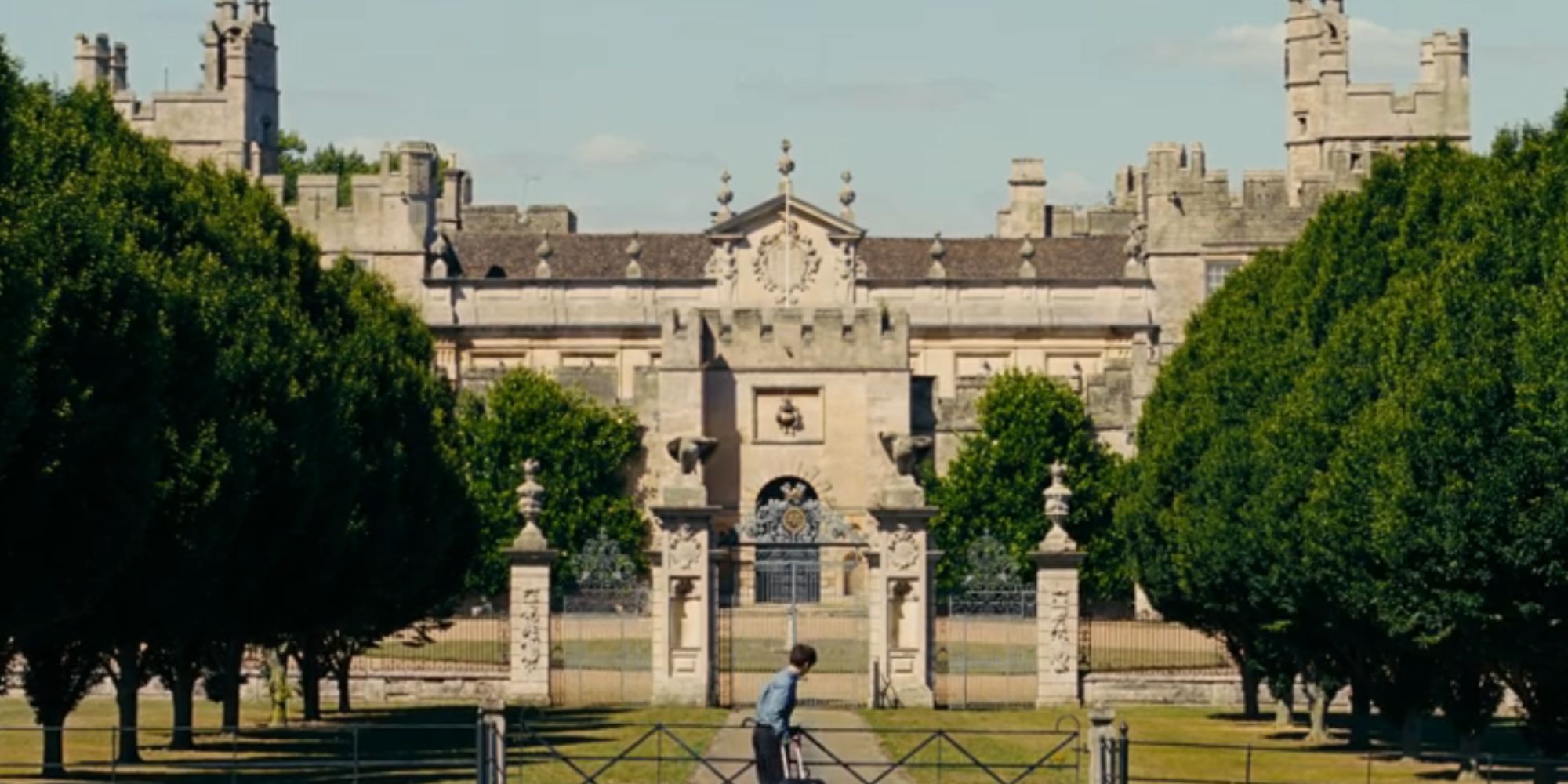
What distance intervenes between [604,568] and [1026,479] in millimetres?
30369

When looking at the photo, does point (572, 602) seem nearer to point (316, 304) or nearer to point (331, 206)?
point (316, 304)

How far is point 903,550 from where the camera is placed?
66.2 metres

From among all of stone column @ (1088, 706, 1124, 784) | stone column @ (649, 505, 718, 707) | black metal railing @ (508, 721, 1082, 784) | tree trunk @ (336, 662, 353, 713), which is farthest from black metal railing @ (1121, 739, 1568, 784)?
tree trunk @ (336, 662, 353, 713)

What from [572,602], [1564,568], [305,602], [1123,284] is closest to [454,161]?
[1123,284]

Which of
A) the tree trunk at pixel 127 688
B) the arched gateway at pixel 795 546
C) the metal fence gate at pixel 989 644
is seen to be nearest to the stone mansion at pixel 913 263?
the arched gateway at pixel 795 546

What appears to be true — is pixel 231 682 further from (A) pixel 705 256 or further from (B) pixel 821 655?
(A) pixel 705 256

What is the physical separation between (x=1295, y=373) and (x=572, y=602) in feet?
56.6

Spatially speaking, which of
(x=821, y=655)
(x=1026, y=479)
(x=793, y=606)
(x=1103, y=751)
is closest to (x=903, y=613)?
(x=793, y=606)

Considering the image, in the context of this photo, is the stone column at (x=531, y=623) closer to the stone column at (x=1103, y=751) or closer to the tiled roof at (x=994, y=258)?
the stone column at (x=1103, y=751)

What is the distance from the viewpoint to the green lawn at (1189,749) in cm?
4972

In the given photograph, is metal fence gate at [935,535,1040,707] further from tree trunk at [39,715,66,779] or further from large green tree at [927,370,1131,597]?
tree trunk at [39,715,66,779]

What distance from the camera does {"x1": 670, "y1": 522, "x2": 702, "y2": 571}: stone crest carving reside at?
216 ft

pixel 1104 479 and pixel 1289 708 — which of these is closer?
→ pixel 1289 708

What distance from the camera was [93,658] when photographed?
50.4m
